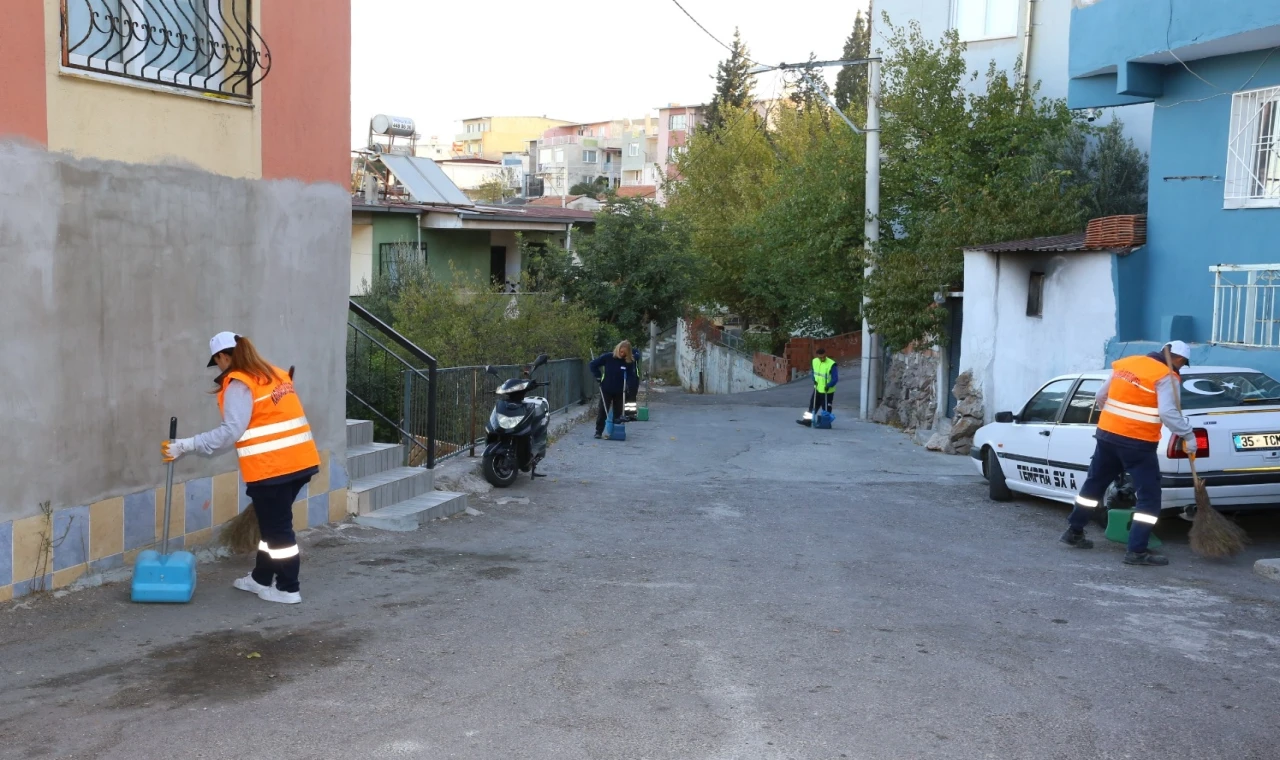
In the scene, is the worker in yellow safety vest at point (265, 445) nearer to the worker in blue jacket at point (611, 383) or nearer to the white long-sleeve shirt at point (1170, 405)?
the white long-sleeve shirt at point (1170, 405)

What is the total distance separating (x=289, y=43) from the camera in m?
8.67

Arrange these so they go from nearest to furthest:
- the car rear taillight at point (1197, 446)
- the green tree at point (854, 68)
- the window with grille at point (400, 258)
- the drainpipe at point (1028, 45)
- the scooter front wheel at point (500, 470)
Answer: the car rear taillight at point (1197, 446)
the scooter front wheel at point (500, 470)
the window with grille at point (400, 258)
the drainpipe at point (1028, 45)
the green tree at point (854, 68)

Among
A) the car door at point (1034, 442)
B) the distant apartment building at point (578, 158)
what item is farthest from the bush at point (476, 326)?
the distant apartment building at point (578, 158)

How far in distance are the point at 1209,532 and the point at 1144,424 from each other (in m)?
1.06

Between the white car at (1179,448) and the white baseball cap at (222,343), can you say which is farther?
the white car at (1179,448)

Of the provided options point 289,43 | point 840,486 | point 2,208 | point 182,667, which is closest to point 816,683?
point 182,667

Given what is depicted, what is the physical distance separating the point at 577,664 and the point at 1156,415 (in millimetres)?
5341

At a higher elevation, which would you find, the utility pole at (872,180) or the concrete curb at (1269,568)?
the utility pole at (872,180)

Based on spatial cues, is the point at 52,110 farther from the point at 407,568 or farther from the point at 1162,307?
the point at 1162,307

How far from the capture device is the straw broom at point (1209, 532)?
361 inches

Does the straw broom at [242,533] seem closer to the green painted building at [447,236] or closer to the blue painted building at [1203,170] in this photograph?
the blue painted building at [1203,170]

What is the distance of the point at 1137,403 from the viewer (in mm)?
8992

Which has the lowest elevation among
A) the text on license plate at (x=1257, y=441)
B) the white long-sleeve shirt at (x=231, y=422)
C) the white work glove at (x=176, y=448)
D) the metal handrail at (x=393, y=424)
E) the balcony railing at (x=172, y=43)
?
the metal handrail at (x=393, y=424)

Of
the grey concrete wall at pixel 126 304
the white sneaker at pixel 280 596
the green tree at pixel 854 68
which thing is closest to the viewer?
the grey concrete wall at pixel 126 304
